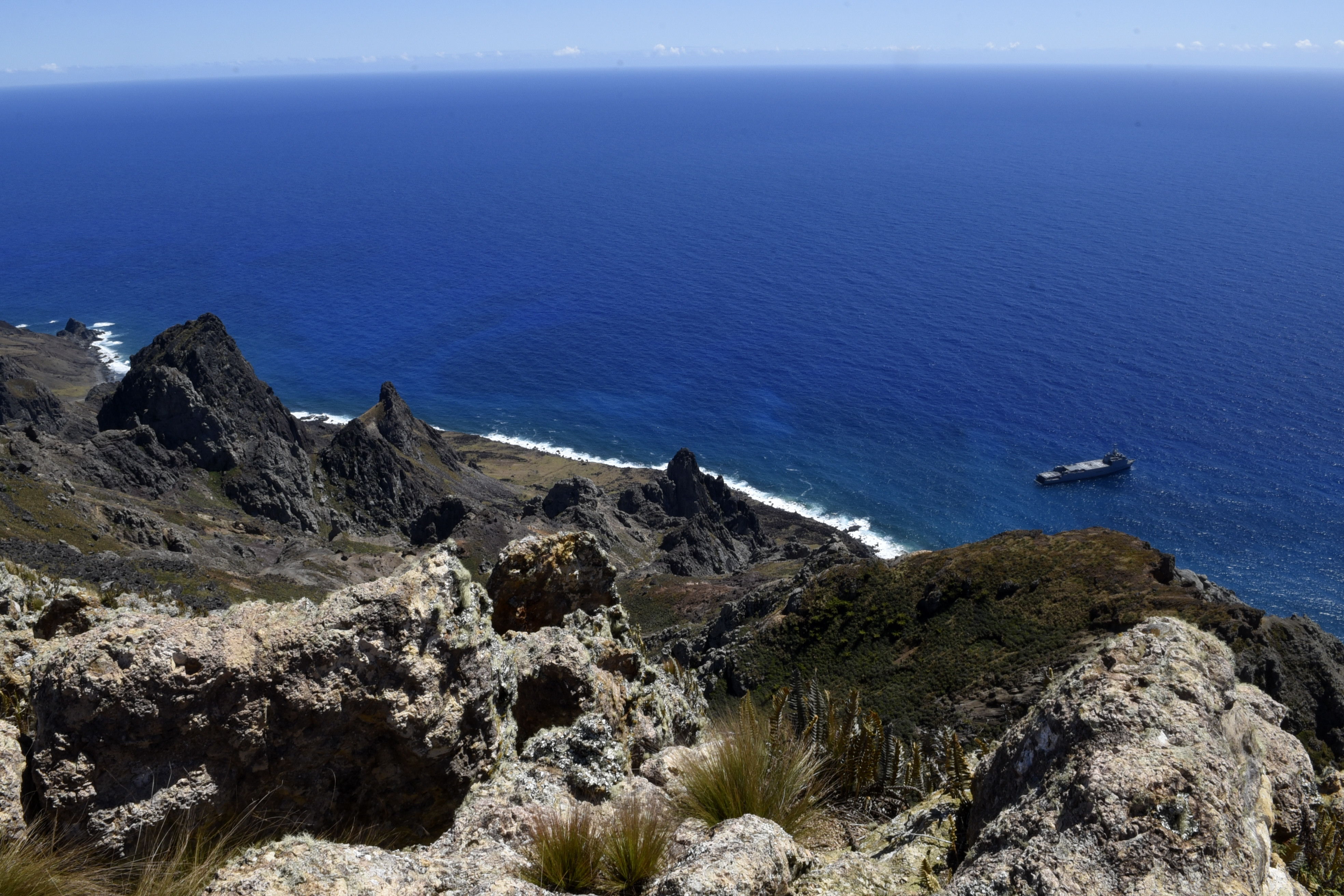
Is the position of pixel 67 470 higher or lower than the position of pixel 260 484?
higher

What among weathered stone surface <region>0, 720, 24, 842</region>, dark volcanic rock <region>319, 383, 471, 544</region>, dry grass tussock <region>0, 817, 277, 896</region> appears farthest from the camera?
dark volcanic rock <region>319, 383, 471, 544</region>

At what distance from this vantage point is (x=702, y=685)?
40.0 metres

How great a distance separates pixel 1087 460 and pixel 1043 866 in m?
106

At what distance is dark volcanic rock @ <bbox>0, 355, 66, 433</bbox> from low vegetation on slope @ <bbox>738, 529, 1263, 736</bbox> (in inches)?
3097

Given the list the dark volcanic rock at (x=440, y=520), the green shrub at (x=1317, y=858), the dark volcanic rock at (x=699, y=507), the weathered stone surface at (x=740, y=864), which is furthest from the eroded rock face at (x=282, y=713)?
the dark volcanic rock at (x=699, y=507)

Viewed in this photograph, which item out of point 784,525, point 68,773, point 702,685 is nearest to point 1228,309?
point 784,525

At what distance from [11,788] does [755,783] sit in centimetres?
698

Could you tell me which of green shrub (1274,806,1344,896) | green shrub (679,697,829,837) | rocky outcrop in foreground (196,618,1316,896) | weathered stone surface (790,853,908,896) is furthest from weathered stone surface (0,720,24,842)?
green shrub (1274,806,1344,896)

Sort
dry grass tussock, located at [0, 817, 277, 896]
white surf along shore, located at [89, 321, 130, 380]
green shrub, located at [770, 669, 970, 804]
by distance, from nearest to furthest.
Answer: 1. dry grass tussock, located at [0, 817, 277, 896]
2. green shrub, located at [770, 669, 970, 804]
3. white surf along shore, located at [89, 321, 130, 380]

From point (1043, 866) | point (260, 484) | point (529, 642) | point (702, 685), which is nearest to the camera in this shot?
point (1043, 866)

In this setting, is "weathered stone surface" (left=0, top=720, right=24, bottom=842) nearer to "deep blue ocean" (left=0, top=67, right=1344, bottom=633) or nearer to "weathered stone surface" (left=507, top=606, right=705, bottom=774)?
"weathered stone surface" (left=507, top=606, right=705, bottom=774)

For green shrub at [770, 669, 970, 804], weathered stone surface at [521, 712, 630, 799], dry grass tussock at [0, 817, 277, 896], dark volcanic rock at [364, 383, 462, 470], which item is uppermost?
dry grass tussock at [0, 817, 277, 896]

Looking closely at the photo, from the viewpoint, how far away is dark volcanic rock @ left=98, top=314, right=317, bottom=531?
77188mm

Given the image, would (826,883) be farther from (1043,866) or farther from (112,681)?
(112,681)
